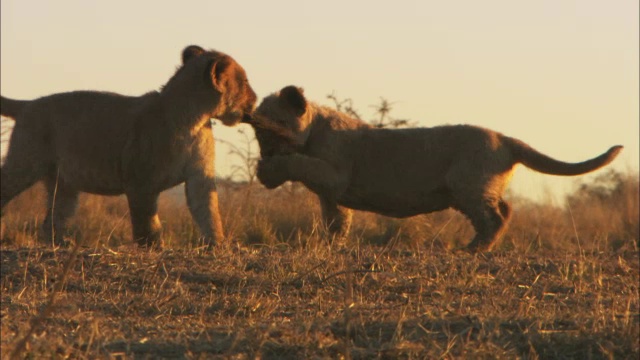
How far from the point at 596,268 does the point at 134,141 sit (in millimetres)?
3457

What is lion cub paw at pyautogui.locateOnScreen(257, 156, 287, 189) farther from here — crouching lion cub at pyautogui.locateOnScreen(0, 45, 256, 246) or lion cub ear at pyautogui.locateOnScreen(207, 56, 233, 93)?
lion cub ear at pyautogui.locateOnScreen(207, 56, 233, 93)

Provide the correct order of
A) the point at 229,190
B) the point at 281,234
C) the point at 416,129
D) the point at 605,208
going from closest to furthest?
the point at 416,129
the point at 281,234
the point at 229,190
the point at 605,208

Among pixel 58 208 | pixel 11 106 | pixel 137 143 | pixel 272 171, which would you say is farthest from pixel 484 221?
pixel 11 106

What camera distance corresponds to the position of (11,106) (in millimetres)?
10281

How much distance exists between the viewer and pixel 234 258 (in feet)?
26.3

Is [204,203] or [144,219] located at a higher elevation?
[204,203]

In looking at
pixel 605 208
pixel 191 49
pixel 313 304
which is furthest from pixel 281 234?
pixel 605 208

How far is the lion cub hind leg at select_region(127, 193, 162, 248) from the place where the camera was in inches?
351

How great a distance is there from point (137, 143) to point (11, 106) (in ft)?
5.94

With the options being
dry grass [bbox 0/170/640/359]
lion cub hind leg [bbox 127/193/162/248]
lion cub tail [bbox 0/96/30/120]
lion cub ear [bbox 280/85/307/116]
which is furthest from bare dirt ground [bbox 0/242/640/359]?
lion cub tail [bbox 0/96/30/120]

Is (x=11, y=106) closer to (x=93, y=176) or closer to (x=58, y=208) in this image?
(x=58, y=208)

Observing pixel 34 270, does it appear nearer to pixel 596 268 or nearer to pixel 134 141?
pixel 134 141

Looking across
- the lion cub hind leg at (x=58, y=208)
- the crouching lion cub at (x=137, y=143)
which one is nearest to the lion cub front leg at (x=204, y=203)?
the crouching lion cub at (x=137, y=143)

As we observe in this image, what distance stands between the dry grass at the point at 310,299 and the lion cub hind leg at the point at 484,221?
1.39 ft
